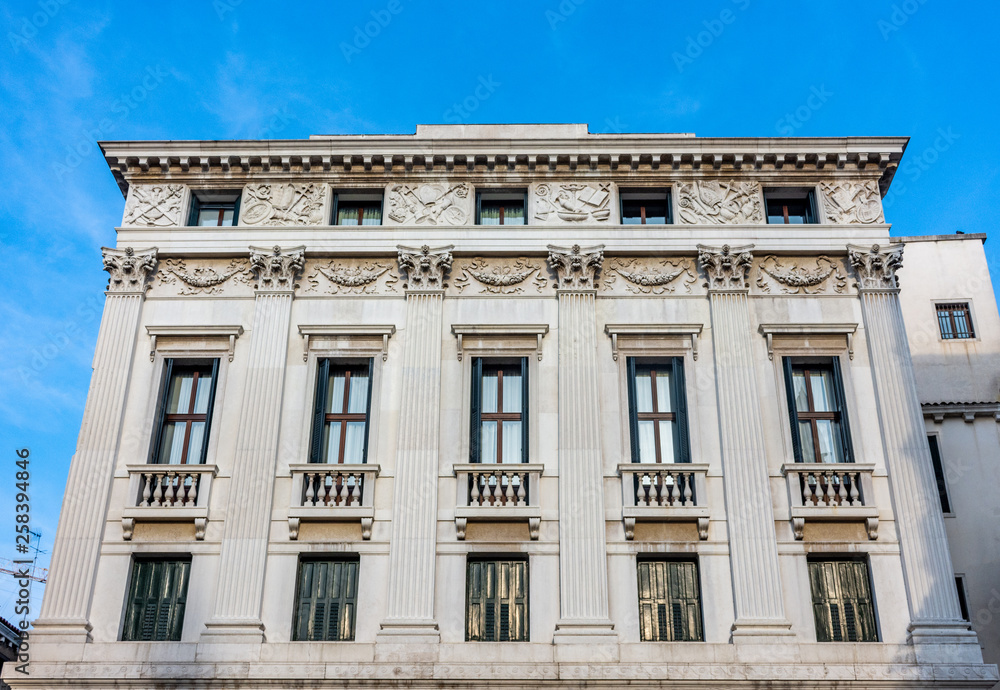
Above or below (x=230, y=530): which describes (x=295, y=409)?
above

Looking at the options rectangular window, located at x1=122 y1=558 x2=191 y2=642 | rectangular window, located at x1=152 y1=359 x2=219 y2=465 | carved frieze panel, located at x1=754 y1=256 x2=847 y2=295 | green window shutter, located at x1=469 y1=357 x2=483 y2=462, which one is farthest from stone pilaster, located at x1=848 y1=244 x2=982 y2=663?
rectangular window, located at x1=152 y1=359 x2=219 y2=465

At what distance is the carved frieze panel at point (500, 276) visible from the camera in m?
25.0

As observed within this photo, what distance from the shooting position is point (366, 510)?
22.3m

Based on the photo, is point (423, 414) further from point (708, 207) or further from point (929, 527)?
point (929, 527)

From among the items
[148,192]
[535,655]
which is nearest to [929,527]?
[535,655]

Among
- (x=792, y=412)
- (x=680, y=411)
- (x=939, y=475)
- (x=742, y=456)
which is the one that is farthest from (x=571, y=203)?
(x=939, y=475)

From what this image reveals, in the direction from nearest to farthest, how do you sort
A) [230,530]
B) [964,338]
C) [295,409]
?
[230,530] → [295,409] → [964,338]

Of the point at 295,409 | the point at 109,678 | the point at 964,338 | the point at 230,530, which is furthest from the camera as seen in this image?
the point at 964,338

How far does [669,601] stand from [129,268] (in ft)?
51.8

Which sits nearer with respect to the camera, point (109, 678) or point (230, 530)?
point (109, 678)

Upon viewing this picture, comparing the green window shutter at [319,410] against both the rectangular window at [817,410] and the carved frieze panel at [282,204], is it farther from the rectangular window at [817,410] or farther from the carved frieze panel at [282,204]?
the rectangular window at [817,410]

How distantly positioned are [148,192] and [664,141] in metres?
13.9

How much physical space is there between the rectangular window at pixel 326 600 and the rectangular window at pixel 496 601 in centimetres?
262

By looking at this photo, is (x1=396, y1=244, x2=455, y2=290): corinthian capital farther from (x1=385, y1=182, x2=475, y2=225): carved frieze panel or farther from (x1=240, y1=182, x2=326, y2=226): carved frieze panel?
(x1=240, y1=182, x2=326, y2=226): carved frieze panel
